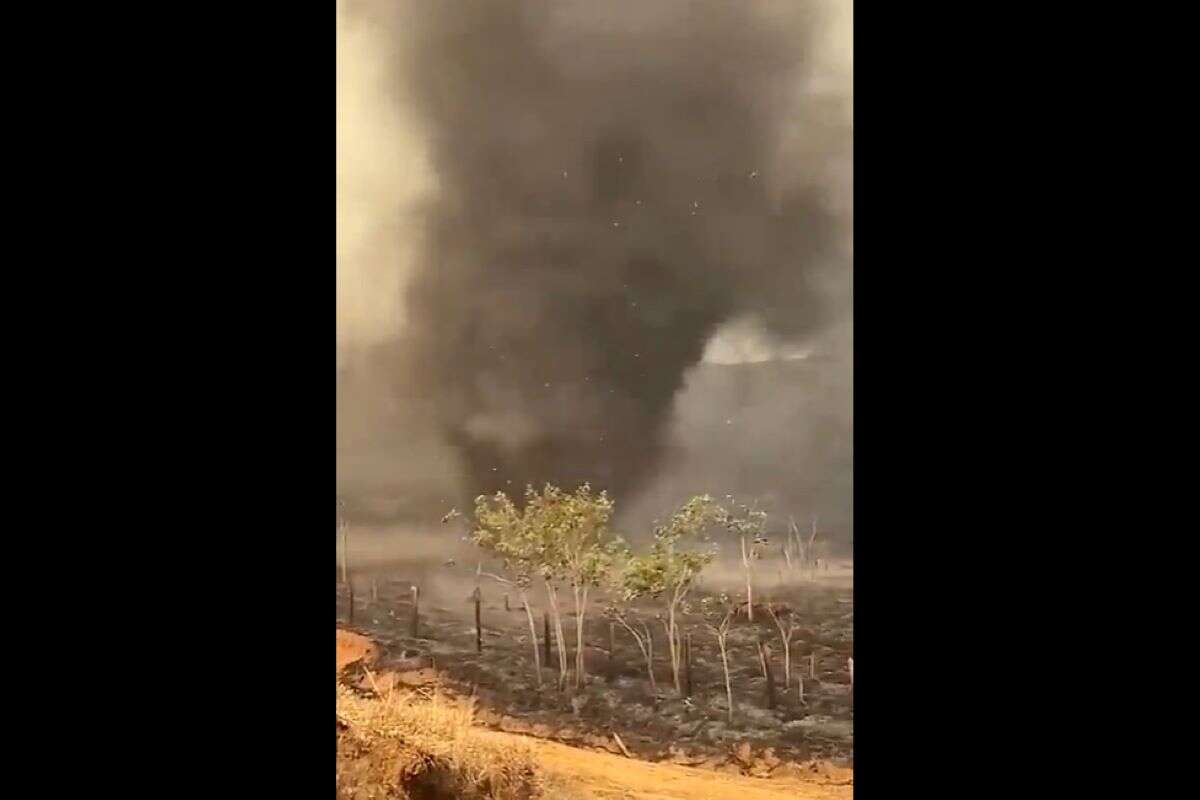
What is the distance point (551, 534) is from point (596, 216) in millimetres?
896

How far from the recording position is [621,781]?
277 centimetres

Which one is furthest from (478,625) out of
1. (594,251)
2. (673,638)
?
(594,251)

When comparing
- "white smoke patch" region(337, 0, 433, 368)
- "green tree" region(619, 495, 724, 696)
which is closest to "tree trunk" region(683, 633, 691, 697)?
"green tree" region(619, 495, 724, 696)

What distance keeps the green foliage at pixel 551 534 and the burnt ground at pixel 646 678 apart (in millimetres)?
97

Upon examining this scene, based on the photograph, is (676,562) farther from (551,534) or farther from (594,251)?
(594,251)

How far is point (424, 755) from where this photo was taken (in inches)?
113

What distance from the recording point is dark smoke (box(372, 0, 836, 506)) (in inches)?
107

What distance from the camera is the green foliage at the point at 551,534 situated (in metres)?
2.79

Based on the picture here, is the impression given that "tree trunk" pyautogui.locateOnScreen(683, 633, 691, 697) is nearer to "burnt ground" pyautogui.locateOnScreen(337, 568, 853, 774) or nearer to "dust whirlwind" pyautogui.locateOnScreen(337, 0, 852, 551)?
"burnt ground" pyautogui.locateOnScreen(337, 568, 853, 774)

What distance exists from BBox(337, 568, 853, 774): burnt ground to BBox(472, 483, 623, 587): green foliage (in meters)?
0.10

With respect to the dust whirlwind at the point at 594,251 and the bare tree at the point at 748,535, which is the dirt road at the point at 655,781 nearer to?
the bare tree at the point at 748,535
